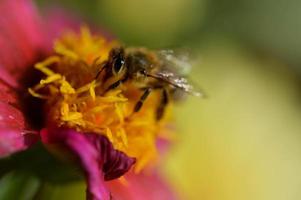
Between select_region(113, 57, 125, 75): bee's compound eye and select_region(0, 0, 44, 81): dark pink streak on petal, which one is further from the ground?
select_region(0, 0, 44, 81): dark pink streak on petal

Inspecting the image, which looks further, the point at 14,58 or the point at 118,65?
the point at 14,58

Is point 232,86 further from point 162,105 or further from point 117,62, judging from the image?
point 117,62

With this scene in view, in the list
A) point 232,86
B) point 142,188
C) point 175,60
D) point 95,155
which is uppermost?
point 232,86

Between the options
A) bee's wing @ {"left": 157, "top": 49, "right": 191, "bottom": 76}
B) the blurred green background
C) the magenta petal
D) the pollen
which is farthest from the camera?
the blurred green background

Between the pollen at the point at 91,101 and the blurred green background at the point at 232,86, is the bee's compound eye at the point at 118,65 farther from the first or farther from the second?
the blurred green background at the point at 232,86

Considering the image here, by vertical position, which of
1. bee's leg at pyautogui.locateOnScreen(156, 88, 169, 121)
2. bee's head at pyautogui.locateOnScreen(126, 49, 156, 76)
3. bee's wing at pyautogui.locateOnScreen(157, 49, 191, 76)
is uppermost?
bee's wing at pyautogui.locateOnScreen(157, 49, 191, 76)

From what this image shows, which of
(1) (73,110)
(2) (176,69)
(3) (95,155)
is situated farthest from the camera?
(2) (176,69)

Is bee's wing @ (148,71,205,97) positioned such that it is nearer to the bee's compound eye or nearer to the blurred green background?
the bee's compound eye

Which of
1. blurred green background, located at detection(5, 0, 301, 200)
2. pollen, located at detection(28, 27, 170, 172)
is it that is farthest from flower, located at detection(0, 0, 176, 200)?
blurred green background, located at detection(5, 0, 301, 200)

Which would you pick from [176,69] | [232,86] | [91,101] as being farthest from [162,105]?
[232,86]
